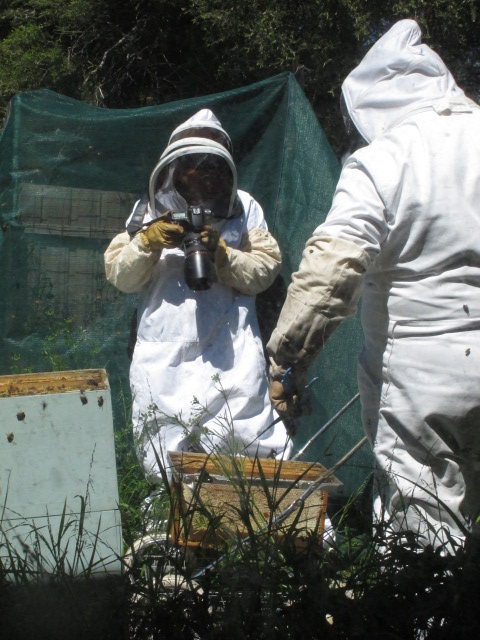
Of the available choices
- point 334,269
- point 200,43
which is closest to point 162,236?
point 334,269

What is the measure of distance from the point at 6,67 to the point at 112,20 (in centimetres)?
104

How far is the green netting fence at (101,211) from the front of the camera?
13.5 feet

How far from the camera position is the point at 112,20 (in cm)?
676

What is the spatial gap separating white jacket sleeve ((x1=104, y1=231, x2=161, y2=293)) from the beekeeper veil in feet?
0.80

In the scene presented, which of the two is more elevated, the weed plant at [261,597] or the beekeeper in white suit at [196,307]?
the beekeeper in white suit at [196,307]

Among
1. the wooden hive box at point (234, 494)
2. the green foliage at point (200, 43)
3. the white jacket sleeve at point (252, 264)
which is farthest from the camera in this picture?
the green foliage at point (200, 43)

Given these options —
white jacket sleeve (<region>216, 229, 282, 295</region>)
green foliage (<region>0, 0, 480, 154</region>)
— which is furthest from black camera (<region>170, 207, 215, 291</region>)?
green foliage (<region>0, 0, 480, 154</region>)

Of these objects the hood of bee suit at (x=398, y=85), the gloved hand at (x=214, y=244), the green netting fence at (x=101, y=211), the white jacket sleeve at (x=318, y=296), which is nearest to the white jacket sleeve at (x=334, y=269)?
the white jacket sleeve at (x=318, y=296)

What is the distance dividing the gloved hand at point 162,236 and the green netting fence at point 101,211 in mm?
751

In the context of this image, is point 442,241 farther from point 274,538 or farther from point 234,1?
point 234,1

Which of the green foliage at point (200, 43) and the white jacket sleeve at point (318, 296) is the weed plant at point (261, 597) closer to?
the white jacket sleeve at point (318, 296)

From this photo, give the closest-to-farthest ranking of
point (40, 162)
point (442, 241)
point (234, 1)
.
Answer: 1. point (442, 241)
2. point (40, 162)
3. point (234, 1)

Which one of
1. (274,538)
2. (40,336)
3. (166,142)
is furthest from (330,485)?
(166,142)

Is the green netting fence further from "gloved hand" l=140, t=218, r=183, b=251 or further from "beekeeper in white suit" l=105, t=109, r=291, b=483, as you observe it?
"gloved hand" l=140, t=218, r=183, b=251
